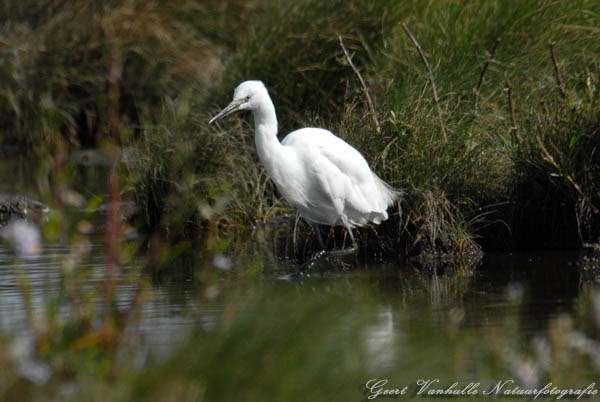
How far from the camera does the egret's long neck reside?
738 cm

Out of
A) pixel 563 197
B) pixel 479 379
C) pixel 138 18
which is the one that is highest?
pixel 138 18

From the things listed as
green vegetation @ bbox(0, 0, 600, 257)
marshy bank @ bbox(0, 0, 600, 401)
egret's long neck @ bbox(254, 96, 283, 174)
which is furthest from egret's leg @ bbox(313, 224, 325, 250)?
→ egret's long neck @ bbox(254, 96, 283, 174)

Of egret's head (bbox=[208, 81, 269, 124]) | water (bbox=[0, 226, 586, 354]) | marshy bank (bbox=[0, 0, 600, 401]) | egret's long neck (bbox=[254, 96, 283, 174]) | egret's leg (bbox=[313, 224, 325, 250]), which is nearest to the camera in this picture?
marshy bank (bbox=[0, 0, 600, 401])

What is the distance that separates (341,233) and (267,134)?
4.66 feet

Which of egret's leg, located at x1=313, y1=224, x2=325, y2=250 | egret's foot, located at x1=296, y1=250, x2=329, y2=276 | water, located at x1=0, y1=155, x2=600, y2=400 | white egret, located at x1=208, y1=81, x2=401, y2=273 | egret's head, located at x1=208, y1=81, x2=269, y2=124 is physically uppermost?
egret's head, located at x1=208, y1=81, x2=269, y2=124

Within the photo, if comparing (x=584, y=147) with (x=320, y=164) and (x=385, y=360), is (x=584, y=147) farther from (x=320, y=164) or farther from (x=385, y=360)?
(x=385, y=360)

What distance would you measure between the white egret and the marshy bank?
26cm

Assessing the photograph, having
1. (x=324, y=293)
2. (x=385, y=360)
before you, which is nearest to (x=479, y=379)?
(x=385, y=360)

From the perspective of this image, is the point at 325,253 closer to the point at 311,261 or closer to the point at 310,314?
the point at 311,261

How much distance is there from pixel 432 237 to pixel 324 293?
1.29 metres

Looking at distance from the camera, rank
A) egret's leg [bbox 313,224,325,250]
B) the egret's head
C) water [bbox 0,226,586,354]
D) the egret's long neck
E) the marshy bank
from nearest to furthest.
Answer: the marshy bank < water [bbox 0,226,586,354] < the egret's head < the egret's long neck < egret's leg [bbox 313,224,325,250]

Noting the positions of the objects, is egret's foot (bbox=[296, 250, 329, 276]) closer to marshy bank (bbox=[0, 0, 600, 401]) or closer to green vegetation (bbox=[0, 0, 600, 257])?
marshy bank (bbox=[0, 0, 600, 401])

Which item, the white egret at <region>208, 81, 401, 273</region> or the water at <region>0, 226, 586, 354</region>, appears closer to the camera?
the water at <region>0, 226, 586, 354</region>

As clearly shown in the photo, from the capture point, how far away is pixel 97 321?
11.6ft
